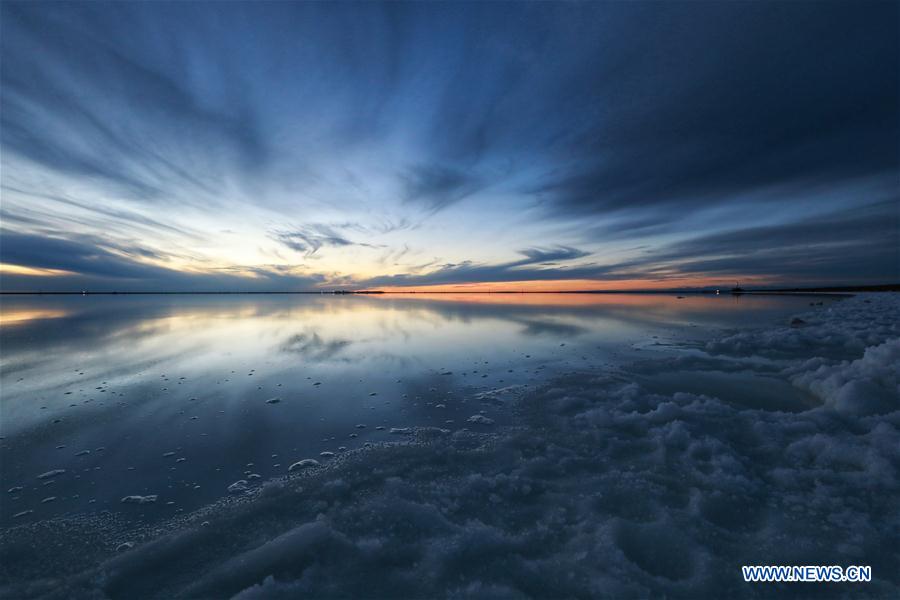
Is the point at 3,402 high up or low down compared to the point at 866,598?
up

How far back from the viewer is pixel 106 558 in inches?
128

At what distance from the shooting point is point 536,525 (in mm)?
3562

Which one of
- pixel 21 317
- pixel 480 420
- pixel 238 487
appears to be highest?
pixel 21 317

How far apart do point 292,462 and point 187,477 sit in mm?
1300

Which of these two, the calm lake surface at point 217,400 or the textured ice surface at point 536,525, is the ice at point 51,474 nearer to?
the calm lake surface at point 217,400

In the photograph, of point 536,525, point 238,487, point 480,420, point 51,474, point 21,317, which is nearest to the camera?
point 536,525

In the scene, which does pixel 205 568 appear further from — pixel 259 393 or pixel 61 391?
pixel 61 391

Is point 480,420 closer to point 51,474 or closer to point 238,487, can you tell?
point 238,487

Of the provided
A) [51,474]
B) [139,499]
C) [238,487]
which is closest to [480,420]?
[238,487]

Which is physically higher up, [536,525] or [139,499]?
[139,499]

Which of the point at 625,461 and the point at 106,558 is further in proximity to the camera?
the point at 625,461

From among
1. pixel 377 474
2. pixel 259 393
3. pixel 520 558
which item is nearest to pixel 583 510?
pixel 520 558

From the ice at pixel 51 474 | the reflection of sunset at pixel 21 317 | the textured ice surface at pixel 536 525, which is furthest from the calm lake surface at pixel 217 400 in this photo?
the reflection of sunset at pixel 21 317

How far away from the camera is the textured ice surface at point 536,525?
2.89 m
